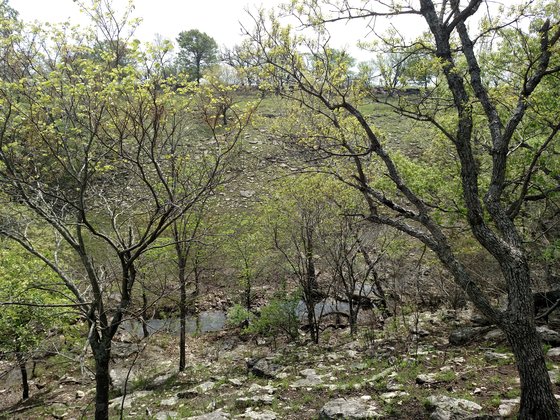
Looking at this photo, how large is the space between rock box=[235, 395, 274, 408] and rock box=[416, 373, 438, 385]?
3075 mm

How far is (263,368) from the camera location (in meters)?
10.8

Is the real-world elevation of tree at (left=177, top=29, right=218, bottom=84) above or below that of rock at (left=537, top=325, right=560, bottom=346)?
above

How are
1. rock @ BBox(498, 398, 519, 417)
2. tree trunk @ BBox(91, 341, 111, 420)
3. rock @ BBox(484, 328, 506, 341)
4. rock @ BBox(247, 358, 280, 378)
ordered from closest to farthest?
rock @ BBox(498, 398, 519, 417)
tree trunk @ BBox(91, 341, 111, 420)
rock @ BBox(484, 328, 506, 341)
rock @ BBox(247, 358, 280, 378)

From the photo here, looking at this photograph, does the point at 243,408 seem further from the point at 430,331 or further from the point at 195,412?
the point at 430,331

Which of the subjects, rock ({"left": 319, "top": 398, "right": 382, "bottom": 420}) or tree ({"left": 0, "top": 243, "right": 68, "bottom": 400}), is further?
tree ({"left": 0, "top": 243, "right": 68, "bottom": 400})

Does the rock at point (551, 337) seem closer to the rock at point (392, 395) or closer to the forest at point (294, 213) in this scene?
the forest at point (294, 213)

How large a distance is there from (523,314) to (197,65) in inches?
1856

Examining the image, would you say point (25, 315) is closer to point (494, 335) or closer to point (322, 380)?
point (322, 380)

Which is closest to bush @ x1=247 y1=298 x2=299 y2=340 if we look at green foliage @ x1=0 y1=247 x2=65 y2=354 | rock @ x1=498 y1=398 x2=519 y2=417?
green foliage @ x1=0 y1=247 x2=65 y2=354

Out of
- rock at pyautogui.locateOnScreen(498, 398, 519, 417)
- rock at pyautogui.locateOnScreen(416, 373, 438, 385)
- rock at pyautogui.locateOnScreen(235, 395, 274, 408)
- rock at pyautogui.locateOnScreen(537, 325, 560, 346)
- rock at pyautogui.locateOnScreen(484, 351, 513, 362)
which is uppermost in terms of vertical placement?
rock at pyautogui.locateOnScreen(537, 325, 560, 346)

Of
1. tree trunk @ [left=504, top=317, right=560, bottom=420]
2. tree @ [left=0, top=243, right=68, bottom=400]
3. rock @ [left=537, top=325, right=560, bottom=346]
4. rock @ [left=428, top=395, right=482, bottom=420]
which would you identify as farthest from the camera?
tree @ [left=0, top=243, right=68, bottom=400]

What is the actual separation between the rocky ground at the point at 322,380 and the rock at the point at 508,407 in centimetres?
2

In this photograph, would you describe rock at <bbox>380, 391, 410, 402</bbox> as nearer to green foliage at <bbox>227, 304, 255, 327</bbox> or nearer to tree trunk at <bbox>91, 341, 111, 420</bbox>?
tree trunk at <bbox>91, 341, 111, 420</bbox>

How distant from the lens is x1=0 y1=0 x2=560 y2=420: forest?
5.36 meters
